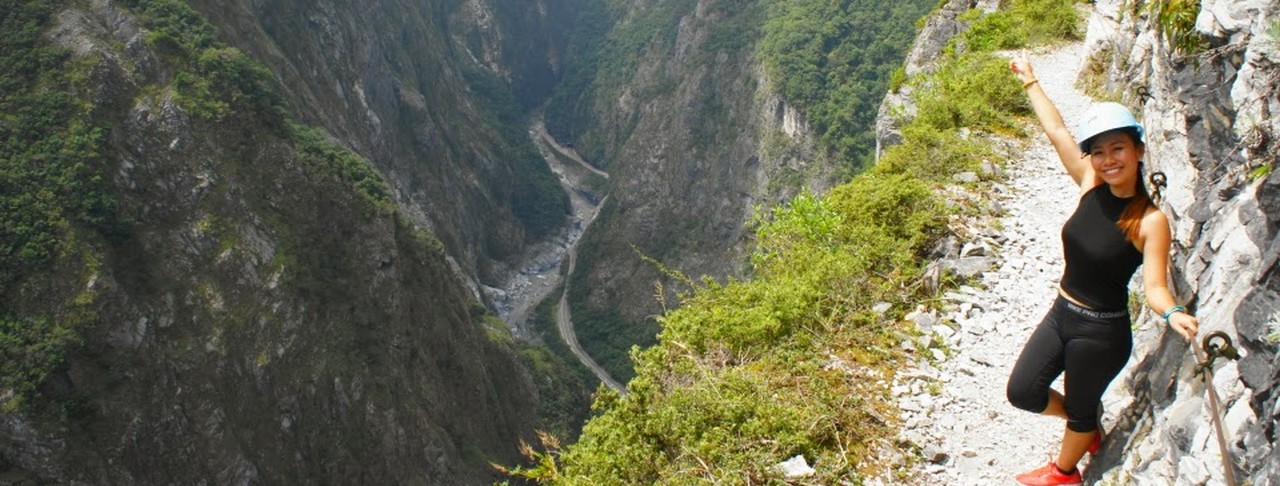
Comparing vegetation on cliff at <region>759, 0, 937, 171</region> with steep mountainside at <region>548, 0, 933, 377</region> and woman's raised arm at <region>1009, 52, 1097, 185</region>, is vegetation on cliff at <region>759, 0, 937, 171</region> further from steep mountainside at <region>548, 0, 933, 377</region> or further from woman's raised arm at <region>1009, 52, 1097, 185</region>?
woman's raised arm at <region>1009, 52, 1097, 185</region>

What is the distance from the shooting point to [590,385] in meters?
79.6

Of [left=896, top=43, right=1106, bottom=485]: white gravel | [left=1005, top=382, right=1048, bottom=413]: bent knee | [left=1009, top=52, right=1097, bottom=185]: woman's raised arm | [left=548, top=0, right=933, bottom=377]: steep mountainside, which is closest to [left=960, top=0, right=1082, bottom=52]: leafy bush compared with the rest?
[left=896, top=43, right=1106, bottom=485]: white gravel

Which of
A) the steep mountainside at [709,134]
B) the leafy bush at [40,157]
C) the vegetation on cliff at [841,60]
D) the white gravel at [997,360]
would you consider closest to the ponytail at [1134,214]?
the white gravel at [997,360]

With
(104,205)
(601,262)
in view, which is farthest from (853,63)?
(104,205)

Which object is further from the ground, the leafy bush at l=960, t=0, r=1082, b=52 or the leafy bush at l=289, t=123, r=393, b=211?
the leafy bush at l=960, t=0, r=1082, b=52

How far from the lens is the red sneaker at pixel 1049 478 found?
16.7 feet

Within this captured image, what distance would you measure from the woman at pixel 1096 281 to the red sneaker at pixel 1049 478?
0.05 metres

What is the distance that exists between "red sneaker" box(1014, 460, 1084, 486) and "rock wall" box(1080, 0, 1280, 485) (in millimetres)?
132

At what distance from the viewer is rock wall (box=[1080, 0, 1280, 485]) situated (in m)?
3.50

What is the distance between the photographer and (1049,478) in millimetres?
5188

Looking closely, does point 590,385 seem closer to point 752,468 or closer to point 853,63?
point 853,63

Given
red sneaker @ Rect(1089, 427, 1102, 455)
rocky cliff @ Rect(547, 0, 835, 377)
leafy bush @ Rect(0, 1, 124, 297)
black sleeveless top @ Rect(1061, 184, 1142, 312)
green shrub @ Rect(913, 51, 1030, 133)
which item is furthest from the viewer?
rocky cliff @ Rect(547, 0, 835, 377)

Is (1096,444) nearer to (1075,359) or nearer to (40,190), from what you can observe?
(1075,359)

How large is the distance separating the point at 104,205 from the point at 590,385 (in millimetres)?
48074
